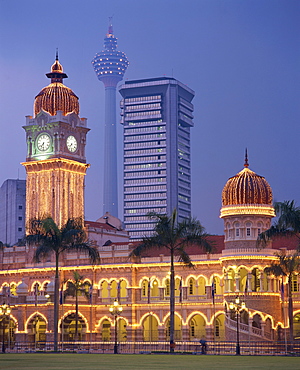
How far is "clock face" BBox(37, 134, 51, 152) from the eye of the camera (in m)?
114

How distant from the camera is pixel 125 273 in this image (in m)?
99.7

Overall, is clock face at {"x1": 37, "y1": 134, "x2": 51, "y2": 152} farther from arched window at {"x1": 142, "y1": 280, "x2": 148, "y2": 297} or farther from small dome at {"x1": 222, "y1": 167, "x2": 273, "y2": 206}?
small dome at {"x1": 222, "y1": 167, "x2": 273, "y2": 206}

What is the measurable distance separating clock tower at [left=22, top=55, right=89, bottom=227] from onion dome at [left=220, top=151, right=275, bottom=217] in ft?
A: 98.6

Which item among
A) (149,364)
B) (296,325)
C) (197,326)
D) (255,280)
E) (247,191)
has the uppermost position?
(247,191)

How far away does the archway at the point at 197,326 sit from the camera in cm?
9512

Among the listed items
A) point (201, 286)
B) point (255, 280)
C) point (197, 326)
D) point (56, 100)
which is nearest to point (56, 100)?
point (56, 100)

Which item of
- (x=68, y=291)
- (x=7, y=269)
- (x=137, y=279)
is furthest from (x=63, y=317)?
(x=7, y=269)

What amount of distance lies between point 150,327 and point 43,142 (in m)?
31.0

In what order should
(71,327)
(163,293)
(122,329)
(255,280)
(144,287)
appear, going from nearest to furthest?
(255,280) < (163,293) < (144,287) < (71,327) < (122,329)

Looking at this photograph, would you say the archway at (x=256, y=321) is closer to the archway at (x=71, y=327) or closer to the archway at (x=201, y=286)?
the archway at (x=201, y=286)

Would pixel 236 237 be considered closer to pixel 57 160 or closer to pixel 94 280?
pixel 94 280

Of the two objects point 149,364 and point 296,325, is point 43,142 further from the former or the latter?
point 149,364

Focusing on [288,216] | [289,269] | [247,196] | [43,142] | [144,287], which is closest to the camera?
[288,216]

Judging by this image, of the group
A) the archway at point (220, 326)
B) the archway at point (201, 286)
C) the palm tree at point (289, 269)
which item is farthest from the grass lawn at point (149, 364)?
the archway at point (201, 286)
